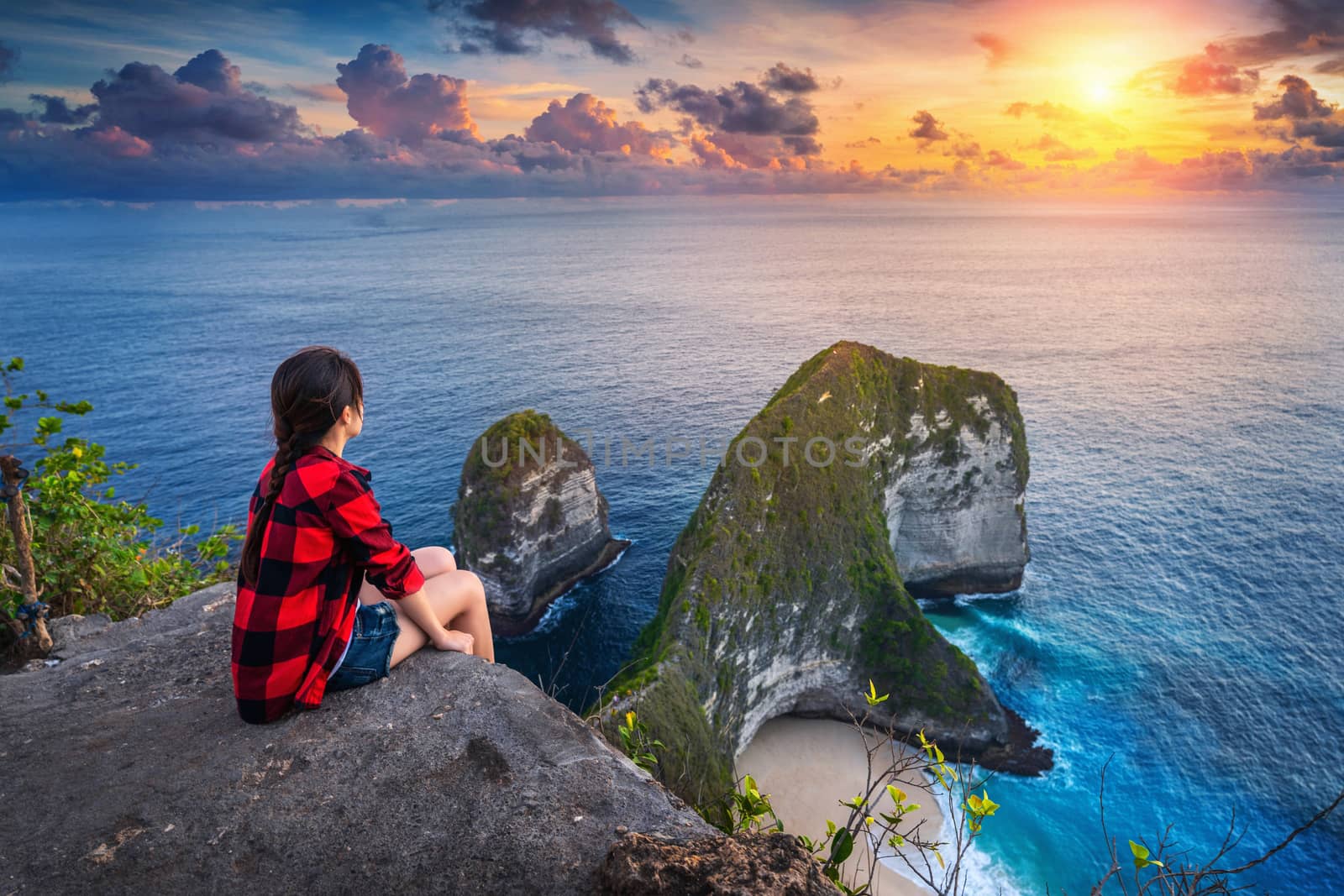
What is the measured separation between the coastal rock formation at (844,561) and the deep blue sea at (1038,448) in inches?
130

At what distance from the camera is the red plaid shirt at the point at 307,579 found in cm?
442

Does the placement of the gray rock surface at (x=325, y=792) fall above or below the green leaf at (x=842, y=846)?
above

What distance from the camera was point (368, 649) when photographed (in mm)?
5242

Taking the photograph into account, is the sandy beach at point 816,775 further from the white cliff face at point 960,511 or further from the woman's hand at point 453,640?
the woman's hand at point 453,640

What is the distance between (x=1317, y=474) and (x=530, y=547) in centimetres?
5521

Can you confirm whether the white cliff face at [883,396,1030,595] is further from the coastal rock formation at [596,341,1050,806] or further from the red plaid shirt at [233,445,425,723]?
the red plaid shirt at [233,445,425,723]

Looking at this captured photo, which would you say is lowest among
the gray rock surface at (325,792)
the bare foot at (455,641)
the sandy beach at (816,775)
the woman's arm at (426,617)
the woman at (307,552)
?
the sandy beach at (816,775)

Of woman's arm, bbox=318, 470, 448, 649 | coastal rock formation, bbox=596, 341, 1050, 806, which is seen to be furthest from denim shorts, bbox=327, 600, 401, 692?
coastal rock formation, bbox=596, 341, 1050, 806

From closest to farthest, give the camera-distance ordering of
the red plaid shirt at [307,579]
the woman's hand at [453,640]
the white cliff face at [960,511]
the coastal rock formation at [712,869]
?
the coastal rock formation at [712,869] < the red plaid shirt at [307,579] < the woman's hand at [453,640] < the white cliff face at [960,511]

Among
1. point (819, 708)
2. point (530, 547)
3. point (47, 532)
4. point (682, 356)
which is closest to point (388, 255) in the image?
point (682, 356)

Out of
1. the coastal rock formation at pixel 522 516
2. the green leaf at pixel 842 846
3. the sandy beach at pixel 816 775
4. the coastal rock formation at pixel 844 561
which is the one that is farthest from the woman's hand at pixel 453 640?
the coastal rock formation at pixel 522 516

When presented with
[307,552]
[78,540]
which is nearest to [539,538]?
[78,540]

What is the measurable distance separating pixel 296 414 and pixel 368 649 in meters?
1.86

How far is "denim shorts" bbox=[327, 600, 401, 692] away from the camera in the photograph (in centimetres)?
520
